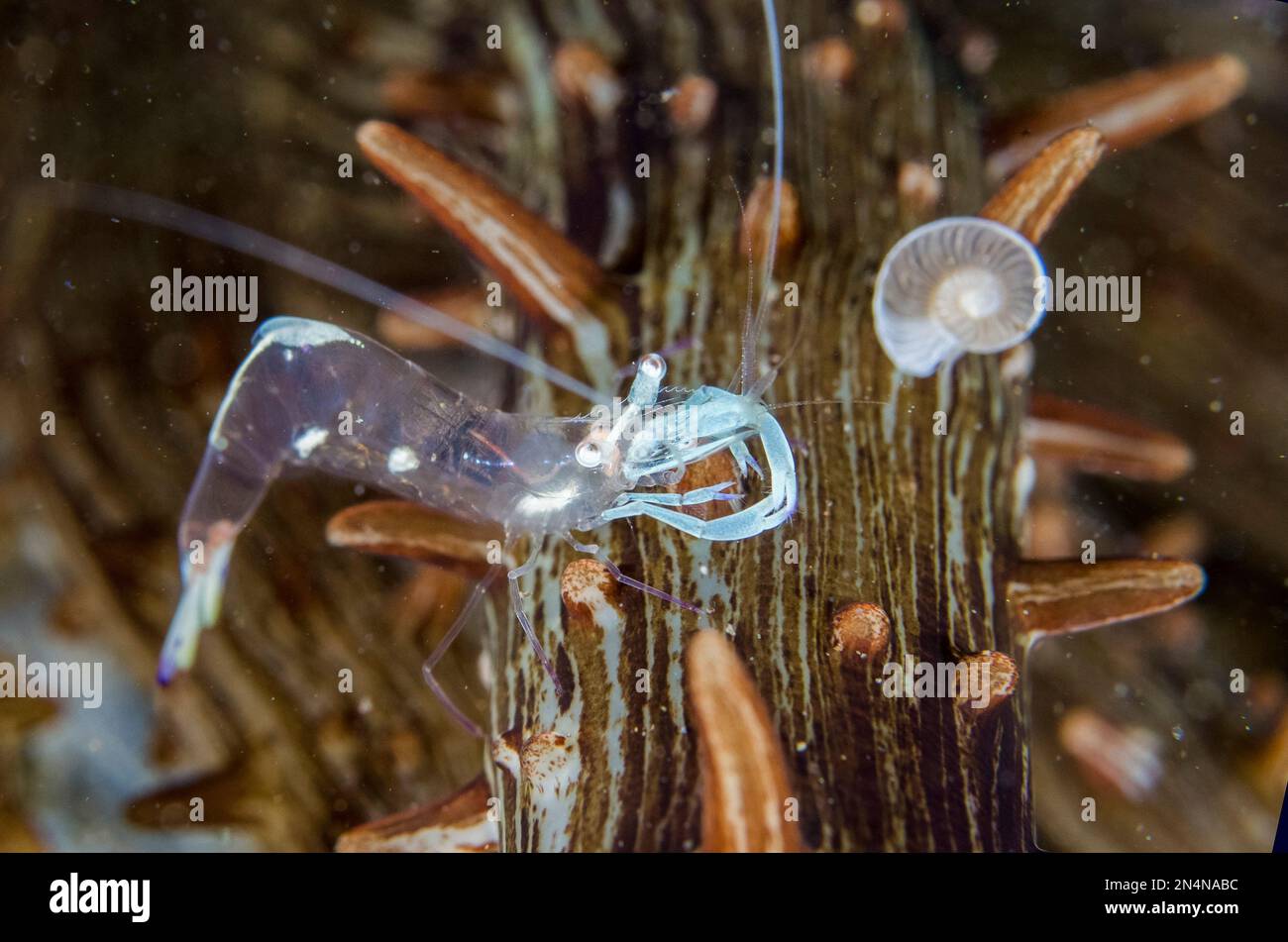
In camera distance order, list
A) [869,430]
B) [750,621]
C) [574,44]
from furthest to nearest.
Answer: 1. [574,44]
2. [869,430]
3. [750,621]

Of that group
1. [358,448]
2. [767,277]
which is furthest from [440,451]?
[767,277]

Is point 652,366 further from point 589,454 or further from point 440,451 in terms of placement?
point 440,451

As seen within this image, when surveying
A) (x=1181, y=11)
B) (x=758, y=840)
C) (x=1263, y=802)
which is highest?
(x=1181, y=11)

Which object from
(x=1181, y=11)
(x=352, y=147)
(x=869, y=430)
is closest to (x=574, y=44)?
A: (x=352, y=147)

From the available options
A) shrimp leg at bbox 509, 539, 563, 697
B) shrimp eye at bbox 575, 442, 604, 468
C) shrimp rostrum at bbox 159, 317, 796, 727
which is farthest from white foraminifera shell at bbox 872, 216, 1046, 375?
→ shrimp leg at bbox 509, 539, 563, 697

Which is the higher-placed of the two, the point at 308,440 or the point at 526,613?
the point at 308,440

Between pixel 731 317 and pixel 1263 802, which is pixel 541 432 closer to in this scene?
pixel 731 317

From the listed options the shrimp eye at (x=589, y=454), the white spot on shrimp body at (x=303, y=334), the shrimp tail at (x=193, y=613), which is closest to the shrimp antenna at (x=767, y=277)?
the shrimp eye at (x=589, y=454)
